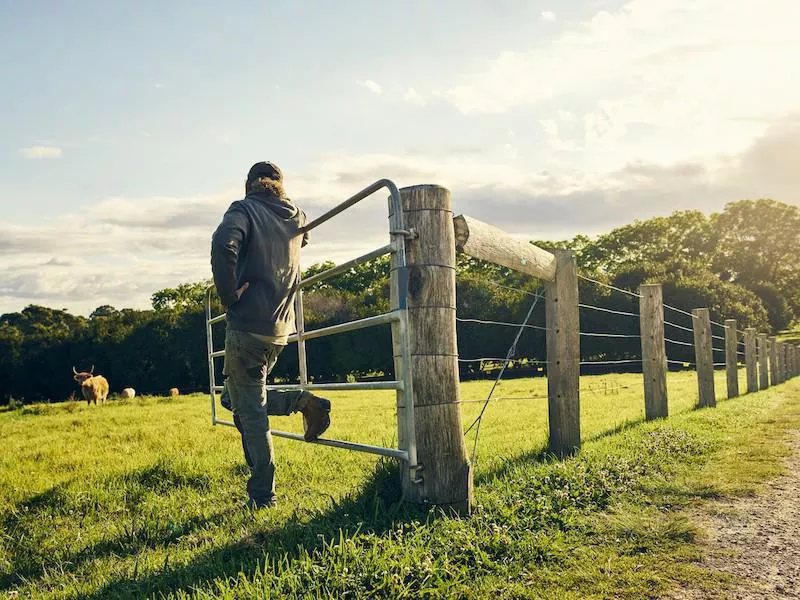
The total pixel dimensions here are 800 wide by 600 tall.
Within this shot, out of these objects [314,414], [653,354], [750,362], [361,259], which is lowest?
[750,362]

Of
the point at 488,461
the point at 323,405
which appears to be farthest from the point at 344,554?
the point at 488,461

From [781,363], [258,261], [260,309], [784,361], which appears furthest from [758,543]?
[784,361]

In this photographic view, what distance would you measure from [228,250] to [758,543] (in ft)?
11.2

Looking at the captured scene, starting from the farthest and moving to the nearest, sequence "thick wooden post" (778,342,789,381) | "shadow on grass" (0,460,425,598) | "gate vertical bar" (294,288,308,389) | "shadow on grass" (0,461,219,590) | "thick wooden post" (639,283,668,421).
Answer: "thick wooden post" (778,342,789,381)
"thick wooden post" (639,283,668,421)
"gate vertical bar" (294,288,308,389)
"shadow on grass" (0,461,219,590)
"shadow on grass" (0,460,425,598)

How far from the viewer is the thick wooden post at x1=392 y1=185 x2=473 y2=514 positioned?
381cm

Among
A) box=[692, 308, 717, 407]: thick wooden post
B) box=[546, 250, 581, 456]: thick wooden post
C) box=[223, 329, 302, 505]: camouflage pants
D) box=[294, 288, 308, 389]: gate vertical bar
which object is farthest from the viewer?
box=[692, 308, 717, 407]: thick wooden post

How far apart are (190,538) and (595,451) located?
3.44 metres

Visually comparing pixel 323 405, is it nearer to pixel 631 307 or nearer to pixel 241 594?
pixel 241 594

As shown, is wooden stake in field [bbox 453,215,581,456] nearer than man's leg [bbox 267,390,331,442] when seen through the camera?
No

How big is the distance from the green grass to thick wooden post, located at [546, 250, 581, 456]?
0.27 m

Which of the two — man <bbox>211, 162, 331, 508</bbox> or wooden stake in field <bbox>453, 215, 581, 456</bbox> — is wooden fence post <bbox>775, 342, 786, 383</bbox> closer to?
wooden stake in field <bbox>453, 215, 581, 456</bbox>

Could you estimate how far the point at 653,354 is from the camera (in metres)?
8.91

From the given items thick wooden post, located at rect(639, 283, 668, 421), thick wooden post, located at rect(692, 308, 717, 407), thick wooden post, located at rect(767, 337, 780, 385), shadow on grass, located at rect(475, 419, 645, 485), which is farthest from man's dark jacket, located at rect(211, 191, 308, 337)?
thick wooden post, located at rect(767, 337, 780, 385)

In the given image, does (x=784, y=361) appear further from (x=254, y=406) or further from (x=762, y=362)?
(x=254, y=406)
